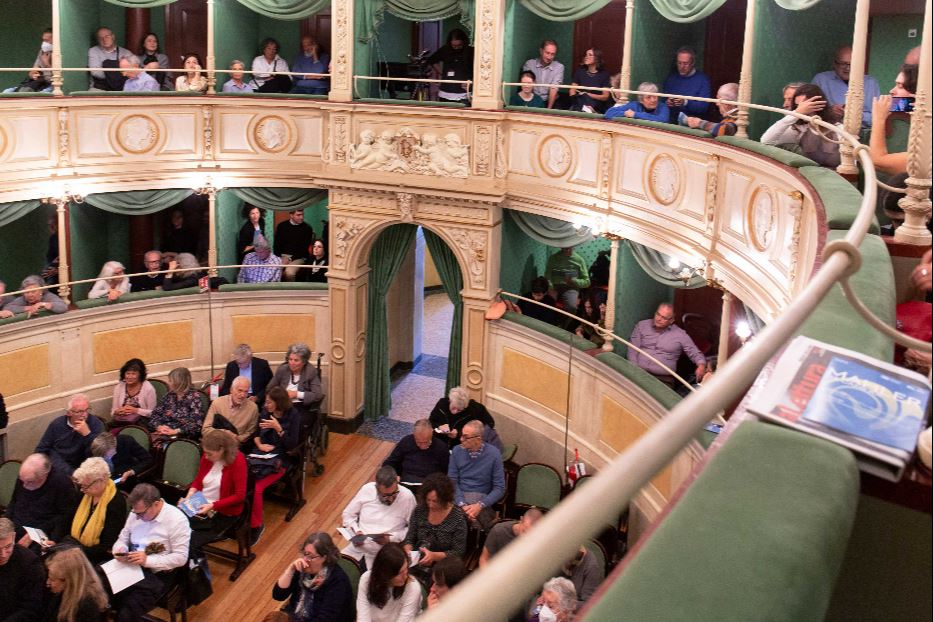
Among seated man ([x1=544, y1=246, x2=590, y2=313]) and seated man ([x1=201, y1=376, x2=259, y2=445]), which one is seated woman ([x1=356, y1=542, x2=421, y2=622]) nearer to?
seated man ([x1=201, y1=376, x2=259, y2=445])

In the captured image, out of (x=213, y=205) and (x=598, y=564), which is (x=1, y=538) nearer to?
(x=598, y=564)

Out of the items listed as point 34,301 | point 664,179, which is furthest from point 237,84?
point 664,179

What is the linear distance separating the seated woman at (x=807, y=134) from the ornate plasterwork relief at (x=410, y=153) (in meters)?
4.92

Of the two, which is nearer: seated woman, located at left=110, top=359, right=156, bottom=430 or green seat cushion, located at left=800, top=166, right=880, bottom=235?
green seat cushion, located at left=800, top=166, right=880, bottom=235

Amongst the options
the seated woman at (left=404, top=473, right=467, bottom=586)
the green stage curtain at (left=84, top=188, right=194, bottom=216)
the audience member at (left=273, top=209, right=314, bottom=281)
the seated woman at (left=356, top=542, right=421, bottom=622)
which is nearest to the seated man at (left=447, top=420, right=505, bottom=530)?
the seated woman at (left=404, top=473, right=467, bottom=586)

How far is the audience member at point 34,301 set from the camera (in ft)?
35.5

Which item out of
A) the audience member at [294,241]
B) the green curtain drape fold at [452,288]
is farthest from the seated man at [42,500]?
the audience member at [294,241]

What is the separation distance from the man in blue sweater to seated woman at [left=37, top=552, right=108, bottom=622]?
21.5 ft

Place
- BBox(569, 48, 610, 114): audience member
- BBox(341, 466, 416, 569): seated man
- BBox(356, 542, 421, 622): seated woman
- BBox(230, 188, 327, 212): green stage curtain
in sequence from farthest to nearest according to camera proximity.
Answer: BBox(230, 188, 327, 212): green stage curtain, BBox(569, 48, 610, 114): audience member, BBox(341, 466, 416, 569): seated man, BBox(356, 542, 421, 622): seated woman

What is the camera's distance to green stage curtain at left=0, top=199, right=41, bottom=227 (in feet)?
35.8

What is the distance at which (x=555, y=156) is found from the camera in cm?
1039

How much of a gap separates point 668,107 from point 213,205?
5949 millimetres

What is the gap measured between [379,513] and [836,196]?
4824 millimetres

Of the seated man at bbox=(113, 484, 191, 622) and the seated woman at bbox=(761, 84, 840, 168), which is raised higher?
the seated woman at bbox=(761, 84, 840, 168)
